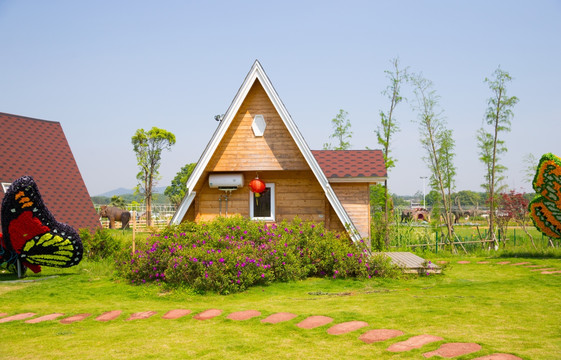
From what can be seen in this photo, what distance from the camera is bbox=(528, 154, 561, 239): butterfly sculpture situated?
1352cm

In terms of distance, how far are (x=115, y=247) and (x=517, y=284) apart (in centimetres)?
1155

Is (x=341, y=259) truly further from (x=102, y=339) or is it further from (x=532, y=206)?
(x=532, y=206)

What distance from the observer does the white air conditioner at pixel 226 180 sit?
1294cm

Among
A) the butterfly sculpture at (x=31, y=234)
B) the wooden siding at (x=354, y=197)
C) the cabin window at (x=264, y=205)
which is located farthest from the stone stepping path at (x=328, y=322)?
the wooden siding at (x=354, y=197)

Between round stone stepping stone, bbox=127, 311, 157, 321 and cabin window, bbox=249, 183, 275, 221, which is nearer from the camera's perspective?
round stone stepping stone, bbox=127, 311, 157, 321

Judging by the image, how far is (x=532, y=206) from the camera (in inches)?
569

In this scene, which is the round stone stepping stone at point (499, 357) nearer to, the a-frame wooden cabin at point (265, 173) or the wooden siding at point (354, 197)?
the a-frame wooden cabin at point (265, 173)

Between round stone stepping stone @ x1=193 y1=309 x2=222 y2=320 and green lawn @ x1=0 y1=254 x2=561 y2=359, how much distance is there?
0.14 meters

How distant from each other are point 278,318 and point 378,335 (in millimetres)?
1714

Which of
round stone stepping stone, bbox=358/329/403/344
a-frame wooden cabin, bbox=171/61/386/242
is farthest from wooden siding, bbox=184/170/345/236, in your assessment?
round stone stepping stone, bbox=358/329/403/344

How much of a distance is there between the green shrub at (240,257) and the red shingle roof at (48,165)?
234 inches

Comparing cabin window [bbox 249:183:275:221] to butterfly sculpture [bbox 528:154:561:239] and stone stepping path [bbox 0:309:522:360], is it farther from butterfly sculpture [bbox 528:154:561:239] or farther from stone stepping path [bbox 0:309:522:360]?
butterfly sculpture [bbox 528:154:561:239]

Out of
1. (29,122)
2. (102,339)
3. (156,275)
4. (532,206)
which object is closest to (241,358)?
(102,339)

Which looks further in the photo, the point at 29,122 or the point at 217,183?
the point at 29,122
